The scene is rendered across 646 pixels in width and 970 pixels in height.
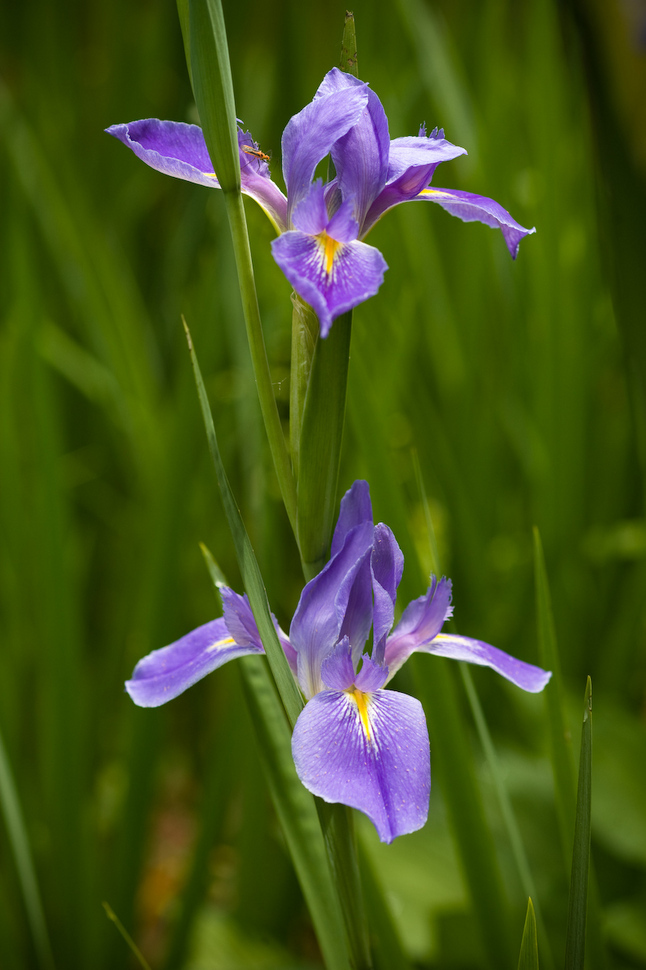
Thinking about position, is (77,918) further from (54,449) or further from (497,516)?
(497,516)

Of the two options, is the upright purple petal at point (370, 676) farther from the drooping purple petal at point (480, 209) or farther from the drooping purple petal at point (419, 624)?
the drooping purple petal at point (480, 209)

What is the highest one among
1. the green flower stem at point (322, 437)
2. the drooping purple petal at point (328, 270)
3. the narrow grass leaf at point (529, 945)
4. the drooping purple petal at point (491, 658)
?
the drooping purple petal at point (328, 270)

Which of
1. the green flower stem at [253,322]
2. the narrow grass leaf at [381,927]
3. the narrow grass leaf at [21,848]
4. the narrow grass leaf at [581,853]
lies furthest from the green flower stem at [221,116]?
the narrow grass leaf at [21,848]

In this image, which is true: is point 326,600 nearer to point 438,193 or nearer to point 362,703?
point 362,703

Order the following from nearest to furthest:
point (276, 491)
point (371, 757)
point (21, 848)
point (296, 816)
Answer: point (371, 757)
point (296, 816)
point (21, 848)
point (276, 491)

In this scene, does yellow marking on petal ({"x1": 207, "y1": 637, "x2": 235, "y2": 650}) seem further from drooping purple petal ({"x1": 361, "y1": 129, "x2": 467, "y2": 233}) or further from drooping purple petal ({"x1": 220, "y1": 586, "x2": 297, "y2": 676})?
drooping purple petal ({"x1": 361, "y1": 129, "x2": 467, "y2": 233})

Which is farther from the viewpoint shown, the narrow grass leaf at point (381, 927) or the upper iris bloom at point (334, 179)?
the narrow grass leaf at point (381, 927)

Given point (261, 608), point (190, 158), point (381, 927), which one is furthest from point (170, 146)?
point (381, 927)
